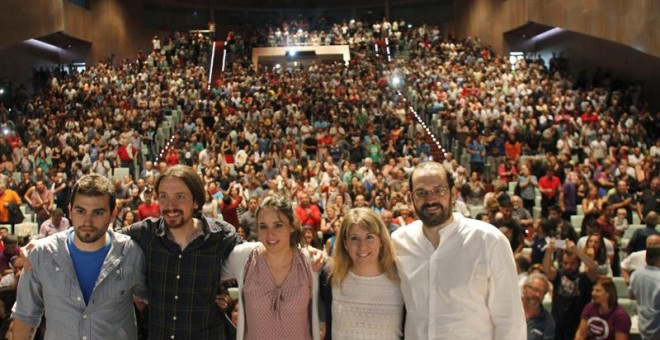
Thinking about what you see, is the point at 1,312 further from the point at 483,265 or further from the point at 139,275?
the point at 483,265

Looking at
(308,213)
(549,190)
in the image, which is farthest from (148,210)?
(549,190)

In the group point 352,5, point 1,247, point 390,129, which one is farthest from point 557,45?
point 1,247

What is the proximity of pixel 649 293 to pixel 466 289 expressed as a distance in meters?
2.82

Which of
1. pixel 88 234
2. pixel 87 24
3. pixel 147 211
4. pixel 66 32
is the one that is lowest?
pixel 147 211

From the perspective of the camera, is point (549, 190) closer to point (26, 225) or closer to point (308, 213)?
point (308, 213)

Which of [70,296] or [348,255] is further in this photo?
[348,255]

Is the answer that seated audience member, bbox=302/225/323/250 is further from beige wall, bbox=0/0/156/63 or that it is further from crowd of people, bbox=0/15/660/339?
beige wall, bbox=0/0/156/63

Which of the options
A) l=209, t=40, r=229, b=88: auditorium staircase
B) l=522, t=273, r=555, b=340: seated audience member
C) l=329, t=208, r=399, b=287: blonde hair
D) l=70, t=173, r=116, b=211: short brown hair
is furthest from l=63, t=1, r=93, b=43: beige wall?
l=329, t=208, r=399, b=287: blonde hair

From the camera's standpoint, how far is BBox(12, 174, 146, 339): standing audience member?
2.71 m

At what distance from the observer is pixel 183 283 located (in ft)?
9.35

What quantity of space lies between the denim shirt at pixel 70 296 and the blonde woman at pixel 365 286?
3.01 ft

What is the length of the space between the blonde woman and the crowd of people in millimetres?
17

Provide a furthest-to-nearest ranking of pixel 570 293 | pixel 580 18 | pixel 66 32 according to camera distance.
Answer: pixel 66 32
pixel 580 18
pixel 570 293

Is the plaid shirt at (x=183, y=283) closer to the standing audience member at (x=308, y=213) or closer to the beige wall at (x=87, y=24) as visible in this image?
the standing audience member at (x=308, y=213)
